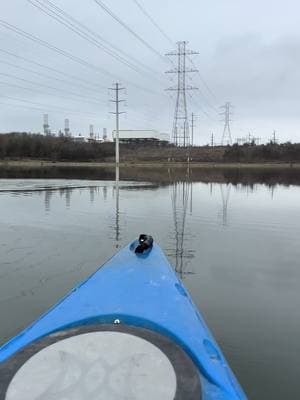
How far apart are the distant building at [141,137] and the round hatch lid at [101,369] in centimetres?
10839

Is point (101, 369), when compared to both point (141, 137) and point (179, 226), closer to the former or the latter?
point (179, 226)

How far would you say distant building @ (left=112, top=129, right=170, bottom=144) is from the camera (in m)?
112

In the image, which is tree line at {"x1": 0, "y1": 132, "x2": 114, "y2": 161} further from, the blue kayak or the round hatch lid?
the round hatch lid

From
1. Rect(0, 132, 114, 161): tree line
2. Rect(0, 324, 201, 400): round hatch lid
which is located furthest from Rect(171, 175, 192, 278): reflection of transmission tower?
Rect(0, 132, 114, 161): tree line

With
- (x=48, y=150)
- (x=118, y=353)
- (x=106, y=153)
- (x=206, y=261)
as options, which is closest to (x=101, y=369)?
(x=118, y=353)

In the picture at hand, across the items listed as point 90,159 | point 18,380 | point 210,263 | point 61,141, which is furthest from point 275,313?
point 61,141

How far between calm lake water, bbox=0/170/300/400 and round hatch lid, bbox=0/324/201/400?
5.07ft

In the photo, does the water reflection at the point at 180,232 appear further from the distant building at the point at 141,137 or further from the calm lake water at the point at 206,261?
the distant building at the point at 141,137

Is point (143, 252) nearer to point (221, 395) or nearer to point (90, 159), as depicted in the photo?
point (221, 395)

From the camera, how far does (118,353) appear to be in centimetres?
366

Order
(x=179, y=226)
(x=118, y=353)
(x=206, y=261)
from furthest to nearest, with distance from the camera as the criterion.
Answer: (x=179, y=226)
(x=206, y=261)
(x=118, y=353)

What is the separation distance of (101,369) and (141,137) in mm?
110032

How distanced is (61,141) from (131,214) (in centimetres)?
8638

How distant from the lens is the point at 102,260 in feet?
31.4
